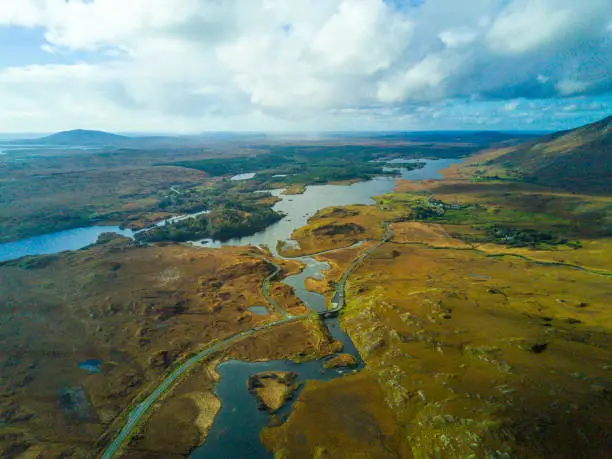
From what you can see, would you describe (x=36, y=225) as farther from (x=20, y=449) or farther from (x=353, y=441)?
(x=353, y=441)

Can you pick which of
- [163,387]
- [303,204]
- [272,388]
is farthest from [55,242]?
[272,388]

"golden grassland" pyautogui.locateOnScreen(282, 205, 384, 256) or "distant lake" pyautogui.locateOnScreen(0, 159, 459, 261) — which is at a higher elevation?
"golden grassland" pyautogui.locateOnScreen(282, 205, 384, 256)

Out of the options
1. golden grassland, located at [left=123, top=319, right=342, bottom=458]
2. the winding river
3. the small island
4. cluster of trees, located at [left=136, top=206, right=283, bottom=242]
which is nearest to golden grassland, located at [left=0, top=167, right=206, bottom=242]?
the winding river

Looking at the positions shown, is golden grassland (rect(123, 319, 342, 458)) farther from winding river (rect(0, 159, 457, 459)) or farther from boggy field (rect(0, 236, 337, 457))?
winding river (rect(0, 159, 457, 459))

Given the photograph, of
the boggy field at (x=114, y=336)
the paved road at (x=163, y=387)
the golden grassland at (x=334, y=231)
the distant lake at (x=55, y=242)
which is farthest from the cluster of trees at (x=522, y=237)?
the distant lake at (x=55, y=242)

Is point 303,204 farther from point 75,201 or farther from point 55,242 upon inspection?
point 75,201

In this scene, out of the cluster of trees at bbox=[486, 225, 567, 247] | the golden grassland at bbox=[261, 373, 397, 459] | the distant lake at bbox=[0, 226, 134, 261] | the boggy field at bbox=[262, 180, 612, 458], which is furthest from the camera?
the cluster of trees at bbox=[486, 225, 567, 247]
